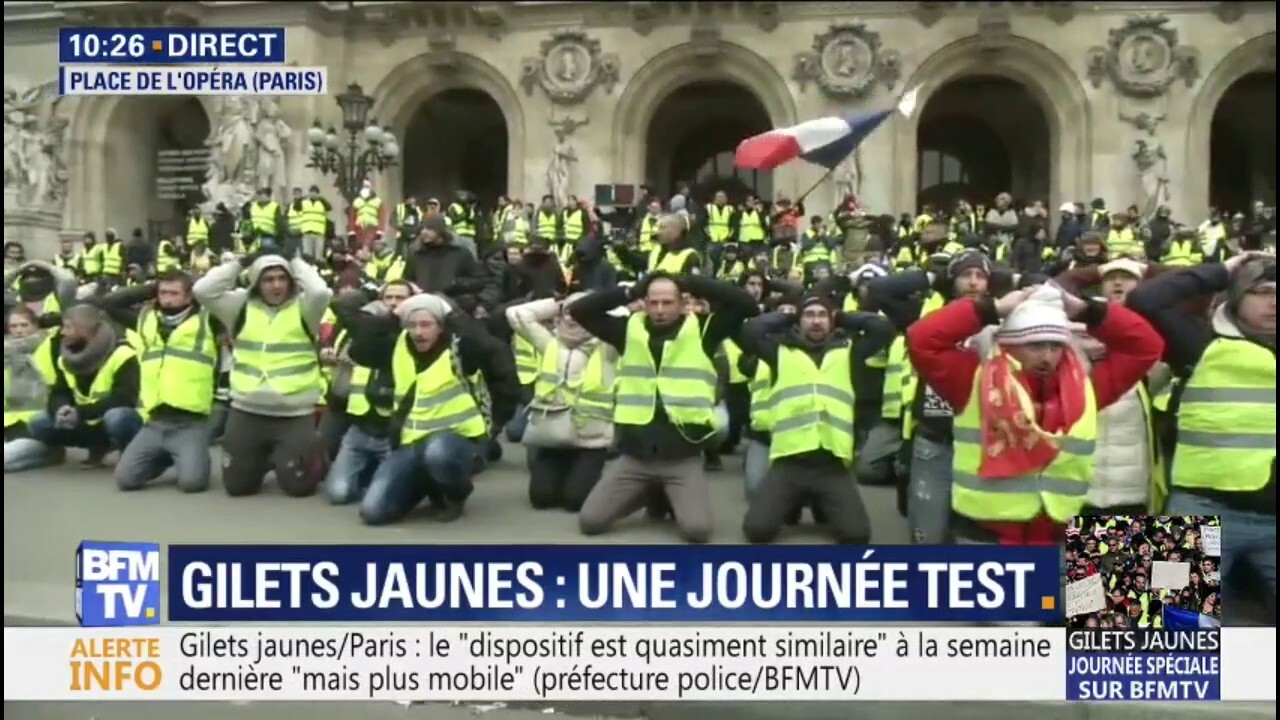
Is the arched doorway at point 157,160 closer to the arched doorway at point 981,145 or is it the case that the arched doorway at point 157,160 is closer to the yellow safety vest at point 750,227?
the yellow safety vest at point 750,227

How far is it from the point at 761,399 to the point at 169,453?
11.1 feet

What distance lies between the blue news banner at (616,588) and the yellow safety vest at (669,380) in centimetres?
214

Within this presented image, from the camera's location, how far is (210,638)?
3.34 meters

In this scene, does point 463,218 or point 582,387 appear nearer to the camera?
point 582,387

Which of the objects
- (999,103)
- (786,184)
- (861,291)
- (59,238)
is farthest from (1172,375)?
(999,103)

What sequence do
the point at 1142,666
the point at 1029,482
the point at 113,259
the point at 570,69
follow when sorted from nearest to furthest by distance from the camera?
the point at 1142,666 < the point at 1029,482 < the point at 113,259 < the point at 570,69

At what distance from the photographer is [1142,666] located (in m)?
3.27

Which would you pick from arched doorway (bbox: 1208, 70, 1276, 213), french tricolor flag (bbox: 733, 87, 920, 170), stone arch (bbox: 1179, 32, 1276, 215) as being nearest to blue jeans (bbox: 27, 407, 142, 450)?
french tricolor flag (bbox: 733, 87, 920, 170)

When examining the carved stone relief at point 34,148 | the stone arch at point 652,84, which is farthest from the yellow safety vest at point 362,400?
the stone arch at point 652,84

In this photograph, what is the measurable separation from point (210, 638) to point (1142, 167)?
17644mm

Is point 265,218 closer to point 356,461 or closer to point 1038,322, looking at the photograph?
point 356,461

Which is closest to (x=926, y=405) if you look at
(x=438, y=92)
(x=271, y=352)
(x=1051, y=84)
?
(x=271, y=352)

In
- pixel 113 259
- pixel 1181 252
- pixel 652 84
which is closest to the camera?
pixel 113 259

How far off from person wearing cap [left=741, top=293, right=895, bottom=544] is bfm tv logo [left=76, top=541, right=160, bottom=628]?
8.39 ft
